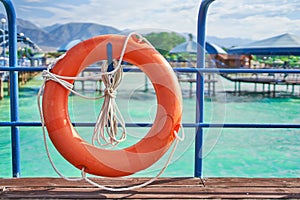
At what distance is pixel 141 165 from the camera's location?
4.73ft

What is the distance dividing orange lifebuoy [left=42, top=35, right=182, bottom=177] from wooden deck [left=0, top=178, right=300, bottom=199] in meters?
0.14

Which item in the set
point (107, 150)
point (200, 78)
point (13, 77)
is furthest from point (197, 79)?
point (13, 77)

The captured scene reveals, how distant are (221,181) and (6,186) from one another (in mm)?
968

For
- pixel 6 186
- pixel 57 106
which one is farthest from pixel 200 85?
pixel 6 186

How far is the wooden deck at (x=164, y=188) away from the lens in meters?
1.48

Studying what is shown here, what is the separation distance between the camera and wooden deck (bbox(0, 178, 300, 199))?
1479 millimetres

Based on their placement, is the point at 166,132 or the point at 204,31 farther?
the point at 204,31

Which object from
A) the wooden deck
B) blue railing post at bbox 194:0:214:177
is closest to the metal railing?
blue railing post at bbox 194:0:214:177

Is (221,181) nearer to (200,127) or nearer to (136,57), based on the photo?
(200,127)

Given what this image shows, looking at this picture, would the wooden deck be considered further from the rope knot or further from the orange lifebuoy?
the rope knot

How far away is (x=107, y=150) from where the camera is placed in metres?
1.45

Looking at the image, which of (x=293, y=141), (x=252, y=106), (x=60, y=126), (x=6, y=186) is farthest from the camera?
(x=252, y=106)

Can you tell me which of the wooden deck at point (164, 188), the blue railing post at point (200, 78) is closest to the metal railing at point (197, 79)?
the blue railing post at point (200, 78)

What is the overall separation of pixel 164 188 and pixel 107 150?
1.05 feet
